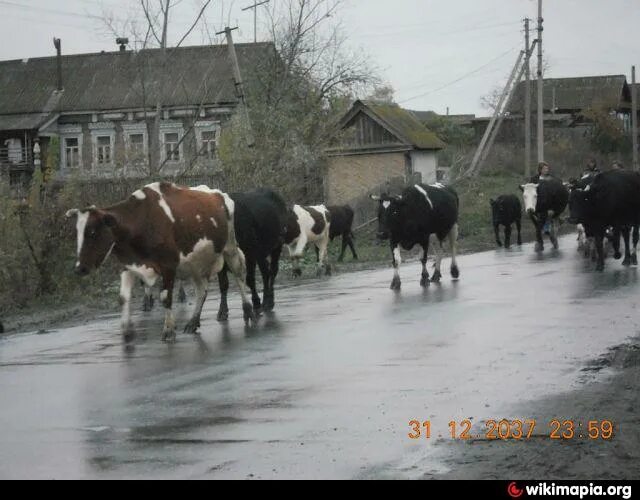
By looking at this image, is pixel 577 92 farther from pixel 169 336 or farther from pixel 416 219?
pixel 169 336

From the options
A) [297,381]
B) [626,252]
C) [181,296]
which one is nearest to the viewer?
[297,381]

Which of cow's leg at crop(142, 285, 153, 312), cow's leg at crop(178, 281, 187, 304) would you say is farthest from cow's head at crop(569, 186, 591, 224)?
cow's leg at crop(142, 285, 153, 312)

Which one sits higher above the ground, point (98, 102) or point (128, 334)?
point (98, 102)

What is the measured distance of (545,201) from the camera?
3241cm

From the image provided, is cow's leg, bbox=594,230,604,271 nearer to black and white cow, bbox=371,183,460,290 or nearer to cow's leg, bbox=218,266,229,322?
black and white cow, bbox=371,183,460,290

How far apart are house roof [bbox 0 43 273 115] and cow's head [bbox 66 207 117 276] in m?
45.4

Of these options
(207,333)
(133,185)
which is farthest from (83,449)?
(133,185)

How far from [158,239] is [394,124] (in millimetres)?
44138

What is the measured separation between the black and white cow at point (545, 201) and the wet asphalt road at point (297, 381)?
1238cm

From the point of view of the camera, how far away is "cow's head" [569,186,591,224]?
24438 millimetres

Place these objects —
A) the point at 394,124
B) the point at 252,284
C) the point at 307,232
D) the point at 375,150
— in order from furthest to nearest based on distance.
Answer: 1. the point at 394,124
2. the point at 375,150
3. the point at 307,232
4. the point at 252,284

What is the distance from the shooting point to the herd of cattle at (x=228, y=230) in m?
15.4

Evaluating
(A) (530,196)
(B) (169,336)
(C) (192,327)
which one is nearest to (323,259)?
(A) (530,196)
